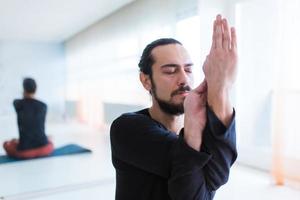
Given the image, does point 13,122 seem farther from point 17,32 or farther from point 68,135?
point 17,32

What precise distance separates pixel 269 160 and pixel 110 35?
5.59 ft

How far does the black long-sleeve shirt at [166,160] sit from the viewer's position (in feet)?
2.10

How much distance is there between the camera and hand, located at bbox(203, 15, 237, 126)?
→ 621 mm

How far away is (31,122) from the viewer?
255cm

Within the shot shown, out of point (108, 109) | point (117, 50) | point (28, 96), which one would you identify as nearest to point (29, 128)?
point (28, 96)

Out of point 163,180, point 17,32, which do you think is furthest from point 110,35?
point 163,180

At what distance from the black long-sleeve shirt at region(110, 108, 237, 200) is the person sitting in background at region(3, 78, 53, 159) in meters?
1.65

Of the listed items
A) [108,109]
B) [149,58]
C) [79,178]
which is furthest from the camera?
[108,109]

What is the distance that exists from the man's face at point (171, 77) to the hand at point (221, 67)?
6.5 inches

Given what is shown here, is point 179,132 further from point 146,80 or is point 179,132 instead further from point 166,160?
point 146,80

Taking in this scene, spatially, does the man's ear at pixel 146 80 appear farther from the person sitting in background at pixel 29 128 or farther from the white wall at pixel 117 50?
the person sitting in background at pixel 29 128

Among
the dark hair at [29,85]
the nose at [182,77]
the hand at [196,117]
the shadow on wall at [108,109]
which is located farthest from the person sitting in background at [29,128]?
the hand at [196,117]

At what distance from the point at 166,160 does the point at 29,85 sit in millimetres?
1850

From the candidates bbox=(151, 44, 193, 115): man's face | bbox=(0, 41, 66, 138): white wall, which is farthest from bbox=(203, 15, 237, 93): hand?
bbox=(0, 41, 66, 138): white wall
